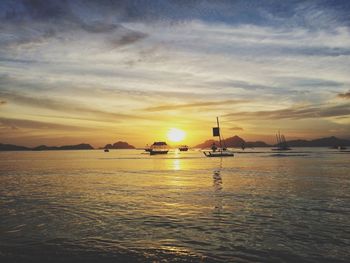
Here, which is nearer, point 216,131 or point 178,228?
point 178,228

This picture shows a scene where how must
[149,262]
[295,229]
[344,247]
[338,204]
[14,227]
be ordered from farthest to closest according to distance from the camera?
[338,204]
[14,227]
[295,229]
[344,247]
[149,262]

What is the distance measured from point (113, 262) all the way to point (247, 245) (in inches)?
230

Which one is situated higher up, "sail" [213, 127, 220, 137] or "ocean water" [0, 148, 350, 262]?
"sail" [213, 127, 220, 137]

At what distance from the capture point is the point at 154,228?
17.4 m

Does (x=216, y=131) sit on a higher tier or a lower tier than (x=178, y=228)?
higher

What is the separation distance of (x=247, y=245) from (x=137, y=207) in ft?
38.1

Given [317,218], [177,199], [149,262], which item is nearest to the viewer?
[149,262]

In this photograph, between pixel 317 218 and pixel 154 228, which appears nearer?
pixel 154 228

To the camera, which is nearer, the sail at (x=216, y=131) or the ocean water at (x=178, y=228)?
the ocean water at (x=178, y=228)

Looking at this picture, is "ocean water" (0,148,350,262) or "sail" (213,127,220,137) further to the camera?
"sail" (213,127,220,137)

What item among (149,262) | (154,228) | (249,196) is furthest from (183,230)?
(249,196)

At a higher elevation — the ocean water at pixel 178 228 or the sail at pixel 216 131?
the sail at pixel 216 131

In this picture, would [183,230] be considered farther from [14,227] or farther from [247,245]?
[14,227]

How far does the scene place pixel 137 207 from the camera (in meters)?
24.0
